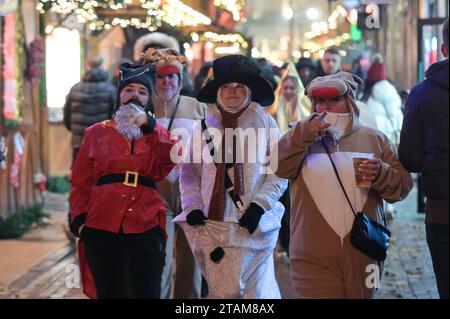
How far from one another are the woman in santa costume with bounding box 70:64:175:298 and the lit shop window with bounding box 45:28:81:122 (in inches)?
418

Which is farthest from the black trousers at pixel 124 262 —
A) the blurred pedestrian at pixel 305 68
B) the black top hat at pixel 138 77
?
the blurred pedestrian at pixel 305 68

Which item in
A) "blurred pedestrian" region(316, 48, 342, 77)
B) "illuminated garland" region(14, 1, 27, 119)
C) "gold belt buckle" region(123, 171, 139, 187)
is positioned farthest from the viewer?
"illuminated garland" region(14, 1, 27, 119)

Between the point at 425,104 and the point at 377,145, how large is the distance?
67cm

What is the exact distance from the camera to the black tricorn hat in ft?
22.8

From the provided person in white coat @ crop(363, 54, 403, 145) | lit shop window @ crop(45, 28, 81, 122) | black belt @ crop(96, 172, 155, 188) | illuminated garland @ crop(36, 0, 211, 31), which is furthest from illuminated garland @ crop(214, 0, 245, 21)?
black belt @ crop(96, 172, 155, 188)

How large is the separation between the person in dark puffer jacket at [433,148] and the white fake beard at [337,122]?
1.60 feet

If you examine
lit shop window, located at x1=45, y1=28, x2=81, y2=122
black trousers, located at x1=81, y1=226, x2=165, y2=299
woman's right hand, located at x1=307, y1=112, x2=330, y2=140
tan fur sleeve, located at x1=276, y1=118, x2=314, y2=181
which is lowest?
black trousers, located at x1=81, y1=226, x2=165, y2=299

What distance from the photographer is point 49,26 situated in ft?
56.3

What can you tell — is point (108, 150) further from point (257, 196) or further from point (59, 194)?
point (59, 194)

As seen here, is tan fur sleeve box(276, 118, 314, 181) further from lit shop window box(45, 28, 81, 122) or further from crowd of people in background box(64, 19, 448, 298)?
lit shop window box(45, 28, 81, 122)

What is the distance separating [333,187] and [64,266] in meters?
5.96

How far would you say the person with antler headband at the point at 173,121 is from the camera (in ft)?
27.0

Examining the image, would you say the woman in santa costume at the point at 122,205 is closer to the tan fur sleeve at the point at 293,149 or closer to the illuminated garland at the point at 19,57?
the tan fur sleeve at the point at 293,149
